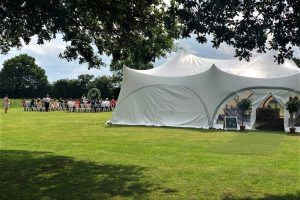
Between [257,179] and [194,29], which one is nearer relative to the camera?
[194,29]

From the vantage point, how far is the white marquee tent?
22.4 metres

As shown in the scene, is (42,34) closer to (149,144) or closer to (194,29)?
(194,29)

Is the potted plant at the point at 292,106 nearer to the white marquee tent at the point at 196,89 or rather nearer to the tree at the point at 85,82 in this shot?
the white marquee tent at the point at 196,89

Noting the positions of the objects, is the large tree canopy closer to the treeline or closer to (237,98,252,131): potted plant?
(237,98,252,131): potted plant

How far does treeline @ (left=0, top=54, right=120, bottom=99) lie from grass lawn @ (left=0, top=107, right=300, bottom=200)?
43.2 meters

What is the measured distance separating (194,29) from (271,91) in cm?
1591

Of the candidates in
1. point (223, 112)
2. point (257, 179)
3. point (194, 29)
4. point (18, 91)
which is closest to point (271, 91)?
point (223, 112)

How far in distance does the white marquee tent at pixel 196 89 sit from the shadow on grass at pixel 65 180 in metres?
12.5

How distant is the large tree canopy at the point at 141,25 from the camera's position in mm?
6965

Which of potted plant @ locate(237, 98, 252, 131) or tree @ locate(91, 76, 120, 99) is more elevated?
tree @ locate(91, 76, 120, 99)

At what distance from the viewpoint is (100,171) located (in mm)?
9977

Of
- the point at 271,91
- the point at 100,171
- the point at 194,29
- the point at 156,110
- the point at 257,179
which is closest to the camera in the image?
the point at 194,29

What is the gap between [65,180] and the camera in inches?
353

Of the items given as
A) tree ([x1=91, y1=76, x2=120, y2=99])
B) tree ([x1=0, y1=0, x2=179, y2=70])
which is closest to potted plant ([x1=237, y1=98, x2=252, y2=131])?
tree ([x1=0, y1=0, x2=179, y2=70])
